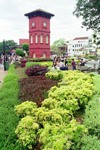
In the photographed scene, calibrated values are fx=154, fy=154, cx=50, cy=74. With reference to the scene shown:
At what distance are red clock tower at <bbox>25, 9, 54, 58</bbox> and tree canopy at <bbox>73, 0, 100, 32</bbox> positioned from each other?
61.3ft

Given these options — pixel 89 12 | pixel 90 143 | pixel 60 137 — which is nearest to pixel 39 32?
pixel 89 12

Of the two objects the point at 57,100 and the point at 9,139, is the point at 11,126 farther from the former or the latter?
the point at 57,100

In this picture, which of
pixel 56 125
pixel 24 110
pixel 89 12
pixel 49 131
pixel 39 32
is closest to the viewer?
pixel 49 131

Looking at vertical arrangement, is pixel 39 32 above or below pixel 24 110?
above

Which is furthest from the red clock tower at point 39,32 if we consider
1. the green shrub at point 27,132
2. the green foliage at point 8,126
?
the green shrub at point 27,132

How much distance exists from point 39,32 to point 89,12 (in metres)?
19.5

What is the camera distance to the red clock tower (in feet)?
106

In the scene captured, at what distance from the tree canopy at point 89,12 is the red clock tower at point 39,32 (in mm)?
18670

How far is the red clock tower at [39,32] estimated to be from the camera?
106 ft

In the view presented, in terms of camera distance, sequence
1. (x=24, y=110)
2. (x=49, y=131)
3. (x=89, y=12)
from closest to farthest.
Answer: (x=49, y=131)
(x=24, y=110)
(x=89, y=12)

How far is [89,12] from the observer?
13977 millimetres

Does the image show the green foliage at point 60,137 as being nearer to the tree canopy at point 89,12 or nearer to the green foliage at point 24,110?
the green foliage at point 24,110

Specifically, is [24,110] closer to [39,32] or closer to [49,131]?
[49,131]

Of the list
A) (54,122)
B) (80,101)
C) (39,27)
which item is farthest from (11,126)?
(39,27)
